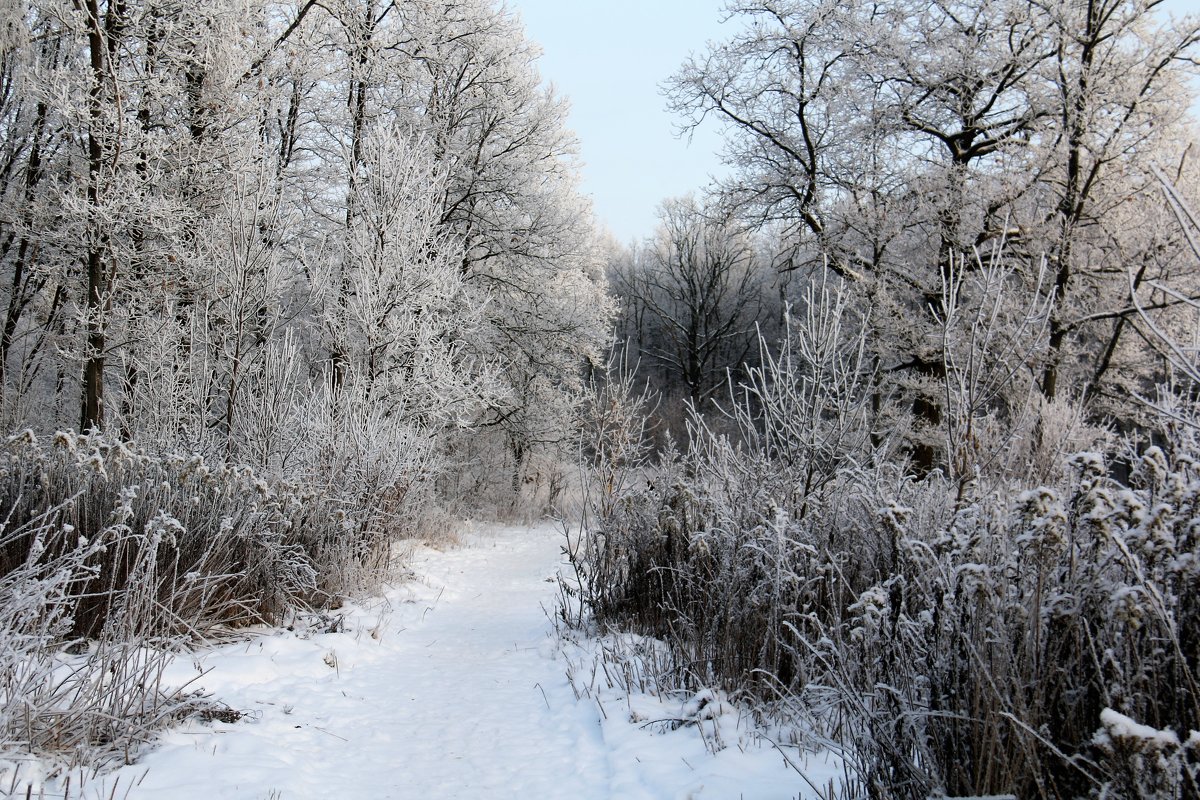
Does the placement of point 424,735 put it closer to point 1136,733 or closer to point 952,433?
point 952,433

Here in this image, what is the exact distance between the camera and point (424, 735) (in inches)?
150

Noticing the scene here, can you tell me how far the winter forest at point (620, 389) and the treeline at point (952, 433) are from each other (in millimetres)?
34

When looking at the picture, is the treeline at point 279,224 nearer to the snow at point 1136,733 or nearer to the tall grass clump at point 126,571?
the tall grass clump at point 126,571

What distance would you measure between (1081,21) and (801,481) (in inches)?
541

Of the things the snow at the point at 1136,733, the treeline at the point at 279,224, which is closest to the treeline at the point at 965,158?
the treeline at the point at 279,224

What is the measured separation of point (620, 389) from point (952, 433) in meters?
5.70

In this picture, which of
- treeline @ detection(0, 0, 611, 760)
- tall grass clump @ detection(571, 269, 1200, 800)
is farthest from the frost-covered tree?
tall grass clump @ detection(571, 269, 1200, 800)

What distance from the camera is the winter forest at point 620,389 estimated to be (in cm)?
Result: 224

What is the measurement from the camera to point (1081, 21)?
13250mm

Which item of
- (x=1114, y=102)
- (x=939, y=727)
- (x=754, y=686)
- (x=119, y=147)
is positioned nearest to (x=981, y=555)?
(x=939, y=727)

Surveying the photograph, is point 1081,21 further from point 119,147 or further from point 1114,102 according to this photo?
point 119,147

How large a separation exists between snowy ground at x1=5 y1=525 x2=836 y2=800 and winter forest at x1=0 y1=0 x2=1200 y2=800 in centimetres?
11

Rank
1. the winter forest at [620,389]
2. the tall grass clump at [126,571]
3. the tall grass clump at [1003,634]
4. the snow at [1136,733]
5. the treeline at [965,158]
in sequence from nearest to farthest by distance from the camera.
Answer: the snow at [1136,733] → the tall grass clump at [1003,634] → the winter forest at [620,389] → the tall grass clump at [126,571] → the treeline at [965,158]

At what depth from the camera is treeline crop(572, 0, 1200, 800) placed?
1959 mm
